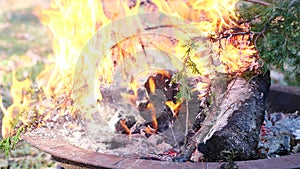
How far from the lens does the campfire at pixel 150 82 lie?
7.68 feet

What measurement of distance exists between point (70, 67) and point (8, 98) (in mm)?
1889

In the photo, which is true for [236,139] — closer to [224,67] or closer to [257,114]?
[257,114]

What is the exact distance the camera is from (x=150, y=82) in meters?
2.62

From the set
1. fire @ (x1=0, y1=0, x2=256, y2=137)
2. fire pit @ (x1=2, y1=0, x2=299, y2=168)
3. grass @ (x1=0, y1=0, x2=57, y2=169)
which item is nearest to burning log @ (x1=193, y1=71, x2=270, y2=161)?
fire pit @ (x1=2, y1=0, x2=299, y2=168)

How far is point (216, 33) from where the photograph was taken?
8.18 feet

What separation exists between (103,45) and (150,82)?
33cm

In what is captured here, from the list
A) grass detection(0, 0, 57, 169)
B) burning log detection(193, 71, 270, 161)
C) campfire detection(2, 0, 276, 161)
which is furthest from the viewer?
grass detection(0, 0, 57, 169)

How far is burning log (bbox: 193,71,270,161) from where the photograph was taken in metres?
2.11

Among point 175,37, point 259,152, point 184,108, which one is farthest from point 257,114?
point 175,37

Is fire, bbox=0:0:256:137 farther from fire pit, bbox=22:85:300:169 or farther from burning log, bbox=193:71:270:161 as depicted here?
fire pit, bbox=22:85:300:169

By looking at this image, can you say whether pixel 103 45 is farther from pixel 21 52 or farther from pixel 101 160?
pixel 21 52

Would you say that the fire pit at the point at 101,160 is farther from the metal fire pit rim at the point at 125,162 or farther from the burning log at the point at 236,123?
the burning log at the point at 236,123

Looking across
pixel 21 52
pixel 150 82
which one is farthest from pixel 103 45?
pixel 21 52

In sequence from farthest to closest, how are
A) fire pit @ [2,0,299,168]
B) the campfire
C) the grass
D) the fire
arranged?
the grass < the fire < the campfire < fire pit @ [2,0,299,168]
